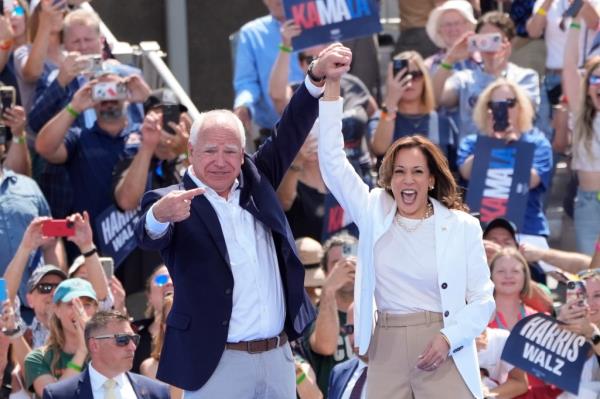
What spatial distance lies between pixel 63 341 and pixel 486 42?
3.89 m

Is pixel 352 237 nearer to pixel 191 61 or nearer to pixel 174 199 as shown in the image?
pixel 174 199

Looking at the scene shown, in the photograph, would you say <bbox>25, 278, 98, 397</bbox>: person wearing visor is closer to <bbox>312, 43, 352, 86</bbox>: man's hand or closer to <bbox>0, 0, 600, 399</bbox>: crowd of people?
<bbox>0, 0, 600, 399</bbox>: crowd of people

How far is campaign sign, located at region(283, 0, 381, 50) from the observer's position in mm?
10430

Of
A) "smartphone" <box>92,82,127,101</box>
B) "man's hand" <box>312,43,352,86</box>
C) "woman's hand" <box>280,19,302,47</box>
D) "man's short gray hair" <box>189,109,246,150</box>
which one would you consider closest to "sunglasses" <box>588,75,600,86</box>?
"woman's hand" <box>280,19,302,47</box>

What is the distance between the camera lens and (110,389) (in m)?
7.89

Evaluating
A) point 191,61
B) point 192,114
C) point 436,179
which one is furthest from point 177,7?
point 436,179

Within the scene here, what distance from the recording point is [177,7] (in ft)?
43.4

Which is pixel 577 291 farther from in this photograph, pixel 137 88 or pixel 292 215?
pixel 137 88

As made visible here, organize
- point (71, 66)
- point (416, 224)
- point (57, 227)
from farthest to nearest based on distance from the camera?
point (71, 66)
point (57, 227)
point (416, 224)

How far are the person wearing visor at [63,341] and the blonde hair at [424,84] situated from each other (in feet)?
9.55

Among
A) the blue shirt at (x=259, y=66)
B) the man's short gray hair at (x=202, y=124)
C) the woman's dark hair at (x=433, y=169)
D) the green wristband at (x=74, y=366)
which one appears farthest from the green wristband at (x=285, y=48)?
the man's short gray hair at (x=202, y=124)

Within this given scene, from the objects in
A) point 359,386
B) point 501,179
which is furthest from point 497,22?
point 359,386

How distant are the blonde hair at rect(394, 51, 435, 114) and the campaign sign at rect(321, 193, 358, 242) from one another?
1008mm

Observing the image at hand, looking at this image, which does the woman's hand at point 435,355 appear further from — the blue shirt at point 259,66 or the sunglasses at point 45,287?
the blue shirt at point 259,66
